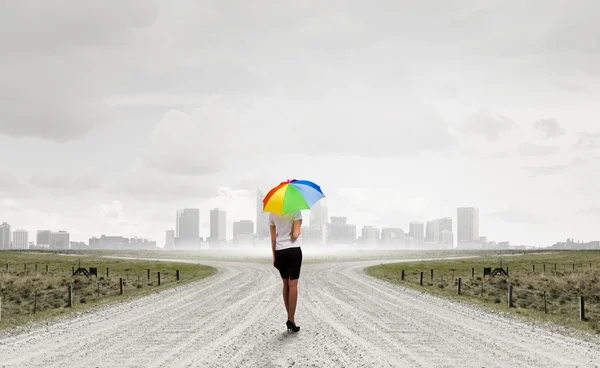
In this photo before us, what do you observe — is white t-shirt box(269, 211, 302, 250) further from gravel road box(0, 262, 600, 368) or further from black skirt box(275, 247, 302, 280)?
gravel road box(0, 262, 600, 368)

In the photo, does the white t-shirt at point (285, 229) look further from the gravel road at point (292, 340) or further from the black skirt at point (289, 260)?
the gravel road at point (292, 340)

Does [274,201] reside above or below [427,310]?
above

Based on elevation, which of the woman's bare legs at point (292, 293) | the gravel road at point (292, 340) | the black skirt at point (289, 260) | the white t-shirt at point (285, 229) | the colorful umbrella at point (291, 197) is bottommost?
the gravel road at point (292, 340)

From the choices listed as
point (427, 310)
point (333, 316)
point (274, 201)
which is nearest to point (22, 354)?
point (274, 201)

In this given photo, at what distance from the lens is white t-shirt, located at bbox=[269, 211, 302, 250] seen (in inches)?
392

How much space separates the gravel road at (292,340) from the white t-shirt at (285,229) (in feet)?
6.79

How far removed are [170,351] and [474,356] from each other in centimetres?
608

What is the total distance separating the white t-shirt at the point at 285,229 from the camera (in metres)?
9.96

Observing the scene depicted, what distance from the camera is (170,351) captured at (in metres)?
9.54

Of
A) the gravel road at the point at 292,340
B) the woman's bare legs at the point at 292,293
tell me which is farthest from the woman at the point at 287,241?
the gravel road at the point at 292,340

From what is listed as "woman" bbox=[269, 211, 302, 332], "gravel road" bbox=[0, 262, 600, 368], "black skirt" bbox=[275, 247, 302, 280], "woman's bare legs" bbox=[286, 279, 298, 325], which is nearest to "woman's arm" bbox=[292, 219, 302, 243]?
"woman" bbox=[269, 211, 302, 332]

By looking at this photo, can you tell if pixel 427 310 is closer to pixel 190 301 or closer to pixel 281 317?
pixel 281 317

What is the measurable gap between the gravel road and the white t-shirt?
2.07m

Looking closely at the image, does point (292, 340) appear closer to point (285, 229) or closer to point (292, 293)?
point (292, 293)
